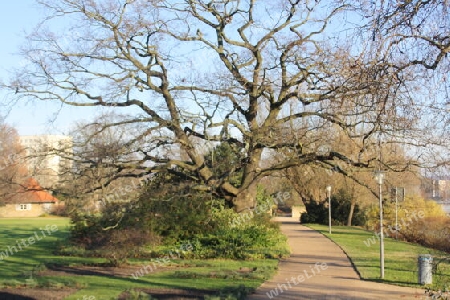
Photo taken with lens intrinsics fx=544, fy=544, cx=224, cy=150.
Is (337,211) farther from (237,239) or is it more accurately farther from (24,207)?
(24,207)

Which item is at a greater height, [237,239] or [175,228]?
[175,228]

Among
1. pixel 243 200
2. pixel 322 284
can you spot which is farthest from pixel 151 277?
pixel 243 200

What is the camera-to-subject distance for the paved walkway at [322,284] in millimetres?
13102

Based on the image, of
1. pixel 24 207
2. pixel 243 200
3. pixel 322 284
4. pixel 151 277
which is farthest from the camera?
pixel 24 207

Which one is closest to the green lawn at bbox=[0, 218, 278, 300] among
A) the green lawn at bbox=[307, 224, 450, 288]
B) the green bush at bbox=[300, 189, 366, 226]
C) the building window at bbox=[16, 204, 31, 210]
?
the green lawn at bbox=[307, 224, 450, 288]

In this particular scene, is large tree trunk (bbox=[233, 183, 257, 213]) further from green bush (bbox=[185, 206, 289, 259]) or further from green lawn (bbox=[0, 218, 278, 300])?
green lawn (bbox=[0, 218, 278, 300])

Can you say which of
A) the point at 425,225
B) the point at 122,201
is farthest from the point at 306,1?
the point at 425,225

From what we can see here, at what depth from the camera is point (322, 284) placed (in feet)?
48.5

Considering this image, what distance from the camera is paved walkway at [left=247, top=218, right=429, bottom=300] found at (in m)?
13.1

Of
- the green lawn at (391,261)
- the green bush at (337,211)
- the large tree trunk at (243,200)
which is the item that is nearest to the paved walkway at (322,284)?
the green lawn at (391,261)

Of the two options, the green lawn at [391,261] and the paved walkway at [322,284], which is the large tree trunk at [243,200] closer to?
the paved walkway at [322,284]

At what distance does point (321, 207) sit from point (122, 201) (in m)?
30.0

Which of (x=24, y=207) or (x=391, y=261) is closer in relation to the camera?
(x=391, y=261)

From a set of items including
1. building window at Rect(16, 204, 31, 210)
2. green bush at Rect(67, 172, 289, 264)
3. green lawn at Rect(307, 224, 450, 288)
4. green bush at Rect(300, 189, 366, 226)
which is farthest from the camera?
building window at Rect(16, 204, 31, 210)
